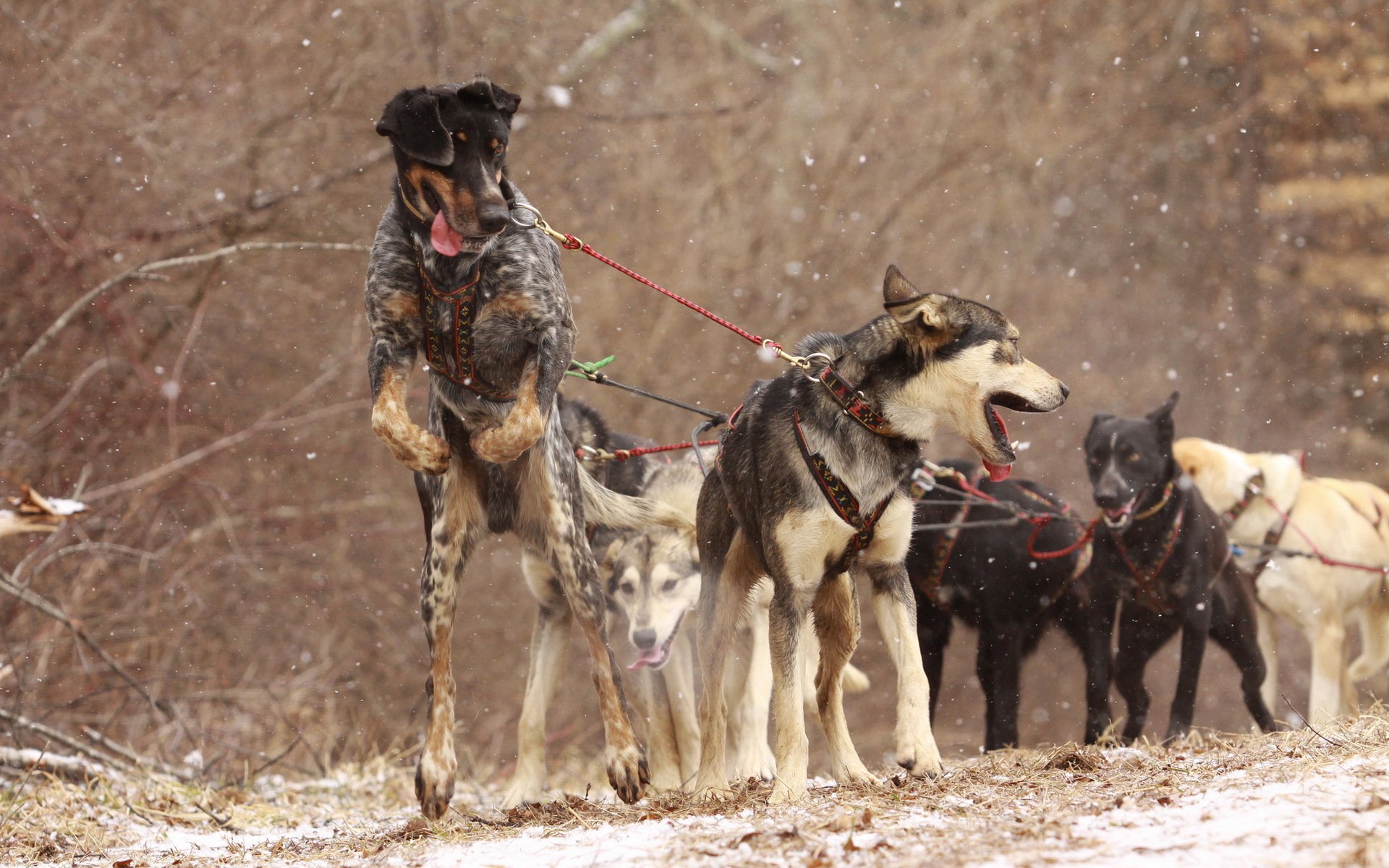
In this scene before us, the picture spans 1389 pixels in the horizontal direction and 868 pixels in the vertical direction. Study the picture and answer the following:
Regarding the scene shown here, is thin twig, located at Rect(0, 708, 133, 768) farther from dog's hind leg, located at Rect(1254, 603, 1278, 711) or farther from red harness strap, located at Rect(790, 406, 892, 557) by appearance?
dog's hind leg, located at Rect(1254, 603, 1278, 711)

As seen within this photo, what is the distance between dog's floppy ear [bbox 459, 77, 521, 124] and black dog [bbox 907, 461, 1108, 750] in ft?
12.2

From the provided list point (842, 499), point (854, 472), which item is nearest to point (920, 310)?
point (854, 472)

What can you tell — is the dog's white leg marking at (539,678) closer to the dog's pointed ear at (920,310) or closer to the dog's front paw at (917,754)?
the dog's front paw at (917,754)

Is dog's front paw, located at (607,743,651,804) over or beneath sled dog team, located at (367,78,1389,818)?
beneath

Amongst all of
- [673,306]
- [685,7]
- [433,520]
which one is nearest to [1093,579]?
[433,520]

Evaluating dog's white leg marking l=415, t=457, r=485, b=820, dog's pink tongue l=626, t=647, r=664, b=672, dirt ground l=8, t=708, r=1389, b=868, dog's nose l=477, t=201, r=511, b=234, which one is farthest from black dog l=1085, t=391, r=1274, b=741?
dog's nose l=477, t=201, r=511, b=234

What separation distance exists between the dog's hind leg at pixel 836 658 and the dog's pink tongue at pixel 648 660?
1.26 metres

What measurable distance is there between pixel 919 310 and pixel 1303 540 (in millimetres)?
6003

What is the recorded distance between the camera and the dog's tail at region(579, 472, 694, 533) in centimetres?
495

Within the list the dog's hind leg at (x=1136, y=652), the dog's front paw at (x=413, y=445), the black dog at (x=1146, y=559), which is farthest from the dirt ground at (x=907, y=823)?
the dog's hind leg at (x=1136, y=652)

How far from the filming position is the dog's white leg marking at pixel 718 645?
457 cm

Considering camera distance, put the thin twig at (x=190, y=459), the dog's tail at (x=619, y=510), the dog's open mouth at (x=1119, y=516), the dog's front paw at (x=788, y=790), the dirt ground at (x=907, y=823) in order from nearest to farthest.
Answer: the dirt ground at (x=907, y=823) < the dog's front paw at (x=788, y=790) < the dog's tail at (x=619, y=510) < the dog's open mouth at (x=1119, y=516) < the thin twig at (x=190, y=459)

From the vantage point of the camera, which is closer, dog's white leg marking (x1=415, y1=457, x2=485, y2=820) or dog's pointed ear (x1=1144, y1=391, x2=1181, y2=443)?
dog's white leg marking (x1=415, y1=457, x2=485, y2=820)

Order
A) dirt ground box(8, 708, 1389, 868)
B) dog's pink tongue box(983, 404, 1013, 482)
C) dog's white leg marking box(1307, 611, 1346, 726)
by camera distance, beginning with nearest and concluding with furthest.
Result: dirt ground box(8, 708, 1389, 868) → dog's pink tongue box(983, 404, 1013, 482) → dog's white leg marking box(1307, 611, 1346, 726)
